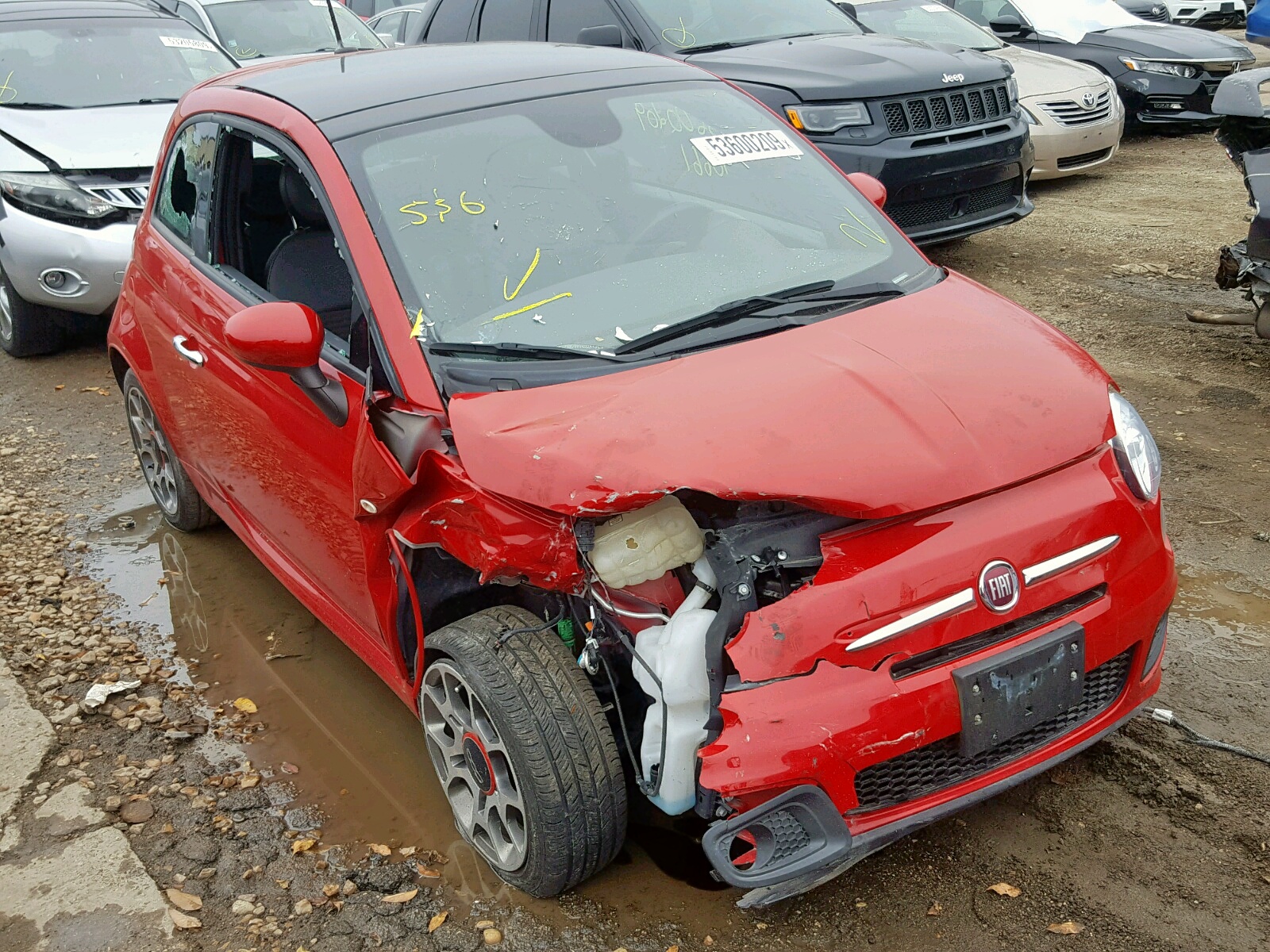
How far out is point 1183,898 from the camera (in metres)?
2.56

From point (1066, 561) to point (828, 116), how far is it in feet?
16.4

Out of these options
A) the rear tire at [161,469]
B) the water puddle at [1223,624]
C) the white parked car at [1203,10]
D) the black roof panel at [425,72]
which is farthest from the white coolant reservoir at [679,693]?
the white parked car at [1203,10]

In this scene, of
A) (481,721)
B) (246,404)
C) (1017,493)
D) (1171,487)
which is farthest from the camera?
(1171,487)

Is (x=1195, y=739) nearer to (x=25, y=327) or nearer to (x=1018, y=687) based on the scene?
(x=1018, y=687)

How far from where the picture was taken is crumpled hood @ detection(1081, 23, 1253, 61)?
1085cm

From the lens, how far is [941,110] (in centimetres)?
703

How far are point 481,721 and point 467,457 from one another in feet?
2.05

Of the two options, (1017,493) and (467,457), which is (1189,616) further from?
(467,457)

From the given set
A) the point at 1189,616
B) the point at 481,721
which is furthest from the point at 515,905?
the point at 1189,616

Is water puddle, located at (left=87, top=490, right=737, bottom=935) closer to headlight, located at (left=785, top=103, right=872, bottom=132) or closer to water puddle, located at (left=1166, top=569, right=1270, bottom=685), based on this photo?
water puddle, located at (left=1166, top=569, right=1270, bottom=685)

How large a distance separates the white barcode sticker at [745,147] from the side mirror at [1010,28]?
804 cm

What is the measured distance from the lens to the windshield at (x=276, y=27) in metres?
9.44

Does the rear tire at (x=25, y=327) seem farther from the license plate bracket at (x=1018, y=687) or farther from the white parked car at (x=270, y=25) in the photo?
the license plate bracket at (x=1018, y=687)

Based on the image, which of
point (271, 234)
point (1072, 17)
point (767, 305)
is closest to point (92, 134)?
point (271, 234)
